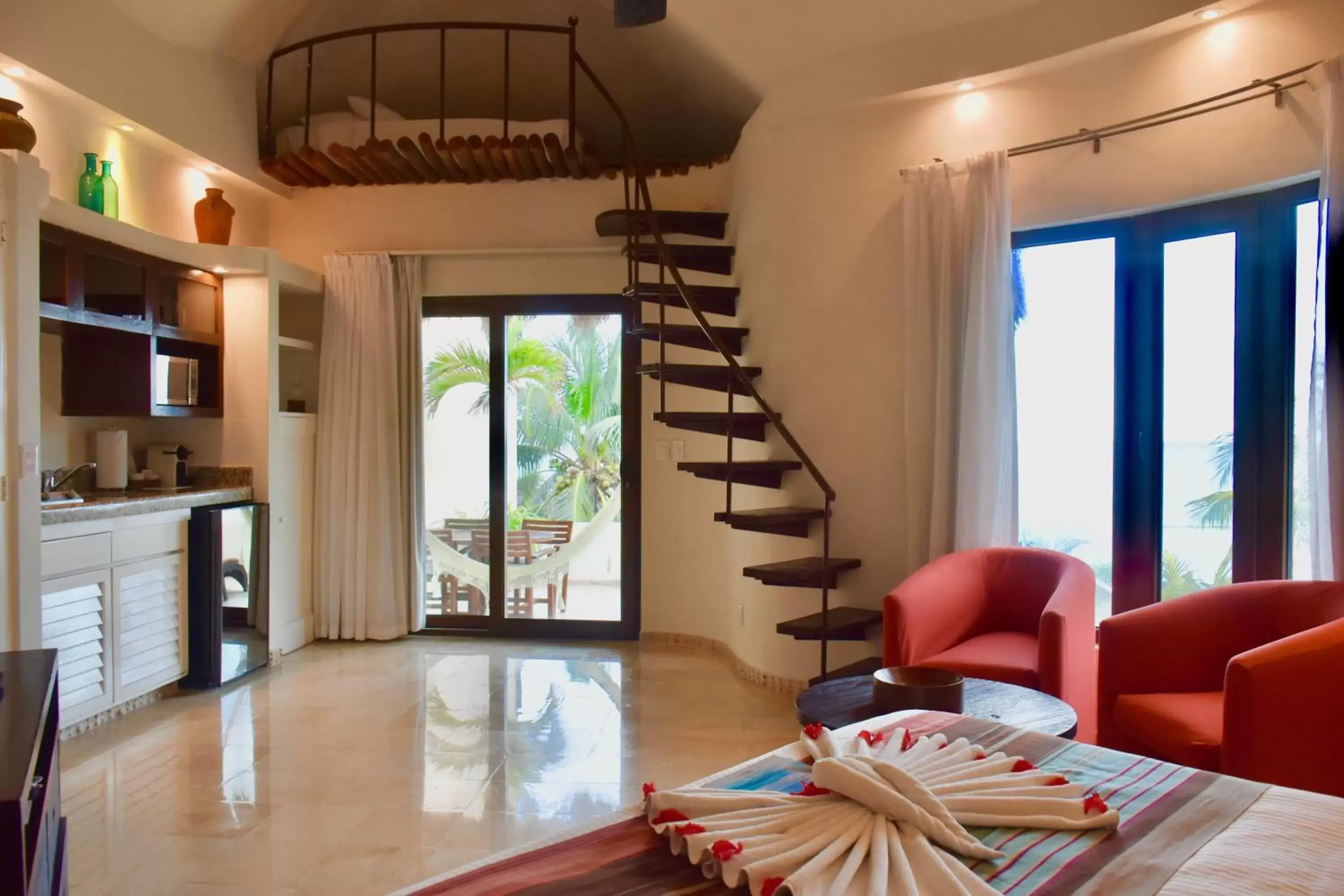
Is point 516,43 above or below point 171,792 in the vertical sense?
above

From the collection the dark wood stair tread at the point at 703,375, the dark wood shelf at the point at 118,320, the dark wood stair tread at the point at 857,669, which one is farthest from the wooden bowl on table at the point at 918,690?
the dark wood shelf at the point at 118,320

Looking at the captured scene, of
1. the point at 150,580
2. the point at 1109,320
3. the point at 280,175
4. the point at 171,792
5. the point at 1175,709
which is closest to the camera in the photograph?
the point at 1175,709

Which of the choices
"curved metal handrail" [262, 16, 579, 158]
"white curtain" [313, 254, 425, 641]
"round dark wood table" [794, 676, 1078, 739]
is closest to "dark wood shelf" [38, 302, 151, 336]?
"white curtain" [313, 254, 425, 641]

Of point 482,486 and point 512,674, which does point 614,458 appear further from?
point 512,674

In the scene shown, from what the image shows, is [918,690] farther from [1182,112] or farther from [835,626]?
[1182,112]

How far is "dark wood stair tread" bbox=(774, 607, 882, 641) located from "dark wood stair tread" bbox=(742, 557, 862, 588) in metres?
0.15

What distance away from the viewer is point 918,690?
237cm

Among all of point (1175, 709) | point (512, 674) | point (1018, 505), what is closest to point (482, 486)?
point (512, 674)

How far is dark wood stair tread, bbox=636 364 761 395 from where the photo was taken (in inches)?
174

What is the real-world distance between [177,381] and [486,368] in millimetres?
1803

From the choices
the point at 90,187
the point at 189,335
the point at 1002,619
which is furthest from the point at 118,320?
the point at 1002,619

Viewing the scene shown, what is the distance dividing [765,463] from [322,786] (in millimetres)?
2436

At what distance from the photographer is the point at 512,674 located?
16.1ft

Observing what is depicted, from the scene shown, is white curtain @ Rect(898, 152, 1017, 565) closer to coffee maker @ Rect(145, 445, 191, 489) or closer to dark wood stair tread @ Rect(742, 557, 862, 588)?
dark wood stair tread @ Rect(742, 557, 862, 588)
